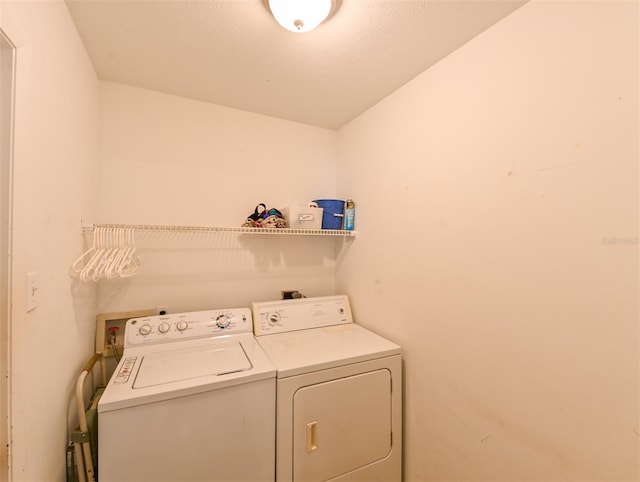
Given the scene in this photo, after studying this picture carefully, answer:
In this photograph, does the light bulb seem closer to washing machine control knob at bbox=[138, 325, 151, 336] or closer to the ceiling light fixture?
the ceiling light fixture

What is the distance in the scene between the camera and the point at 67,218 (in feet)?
3.93

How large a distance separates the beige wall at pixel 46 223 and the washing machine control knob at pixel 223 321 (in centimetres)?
66

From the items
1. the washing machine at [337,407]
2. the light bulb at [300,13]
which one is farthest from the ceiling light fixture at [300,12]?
the washing machine at [337,407]

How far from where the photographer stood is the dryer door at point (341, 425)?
133cm

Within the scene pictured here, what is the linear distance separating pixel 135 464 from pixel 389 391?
118 centimetres

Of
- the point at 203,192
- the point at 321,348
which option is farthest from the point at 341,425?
the point at 203,192

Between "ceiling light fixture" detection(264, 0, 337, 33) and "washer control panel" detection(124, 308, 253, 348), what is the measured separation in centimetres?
156

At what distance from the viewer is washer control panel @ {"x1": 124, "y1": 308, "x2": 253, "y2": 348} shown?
1580mm

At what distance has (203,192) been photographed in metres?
1.95

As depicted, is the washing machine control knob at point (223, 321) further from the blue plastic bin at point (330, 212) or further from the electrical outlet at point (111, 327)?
the blue plastic bin at point (330, 212)

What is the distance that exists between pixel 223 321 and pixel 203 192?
880 mm

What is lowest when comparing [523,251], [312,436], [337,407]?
[312,436]

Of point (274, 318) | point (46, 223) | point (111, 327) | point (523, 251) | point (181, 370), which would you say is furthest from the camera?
point (274, 318)

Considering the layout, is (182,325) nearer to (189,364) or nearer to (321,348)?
(189,364)
